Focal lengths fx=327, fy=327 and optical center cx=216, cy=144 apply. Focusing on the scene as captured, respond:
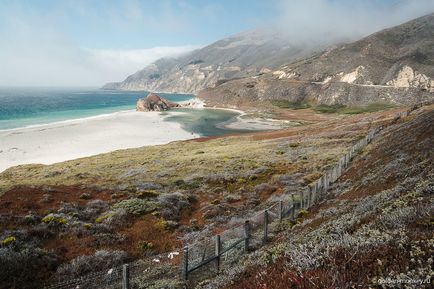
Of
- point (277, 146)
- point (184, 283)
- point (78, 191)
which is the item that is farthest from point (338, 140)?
point (184, 283)

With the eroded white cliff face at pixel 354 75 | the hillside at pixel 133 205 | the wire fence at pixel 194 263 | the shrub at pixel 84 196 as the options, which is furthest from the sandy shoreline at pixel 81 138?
the eroded white cliff face at pixel 354 75

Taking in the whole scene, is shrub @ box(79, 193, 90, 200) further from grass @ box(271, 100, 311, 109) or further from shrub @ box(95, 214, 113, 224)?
grass @ box(271, 100, 311, 109)

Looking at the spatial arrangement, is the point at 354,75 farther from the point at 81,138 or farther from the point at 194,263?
the point at 194,263

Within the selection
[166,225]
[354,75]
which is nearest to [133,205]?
[166,225]

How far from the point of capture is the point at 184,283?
44.9 ft

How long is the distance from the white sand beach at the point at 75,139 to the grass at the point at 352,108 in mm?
81710

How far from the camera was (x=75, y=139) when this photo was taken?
9369 cm

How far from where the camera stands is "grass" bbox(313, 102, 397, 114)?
155 meters

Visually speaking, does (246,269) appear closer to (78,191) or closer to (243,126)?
(78,191)

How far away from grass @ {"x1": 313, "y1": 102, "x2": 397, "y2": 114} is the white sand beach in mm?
81710

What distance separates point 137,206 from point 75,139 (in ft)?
246

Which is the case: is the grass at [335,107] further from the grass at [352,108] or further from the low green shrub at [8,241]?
the low green shrub at [8,241]

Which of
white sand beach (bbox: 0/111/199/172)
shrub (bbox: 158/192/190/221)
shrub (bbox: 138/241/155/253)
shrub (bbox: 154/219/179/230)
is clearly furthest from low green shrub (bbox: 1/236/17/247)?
white sand beach (bbox: 0/111/199/172)

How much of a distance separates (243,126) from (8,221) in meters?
107
